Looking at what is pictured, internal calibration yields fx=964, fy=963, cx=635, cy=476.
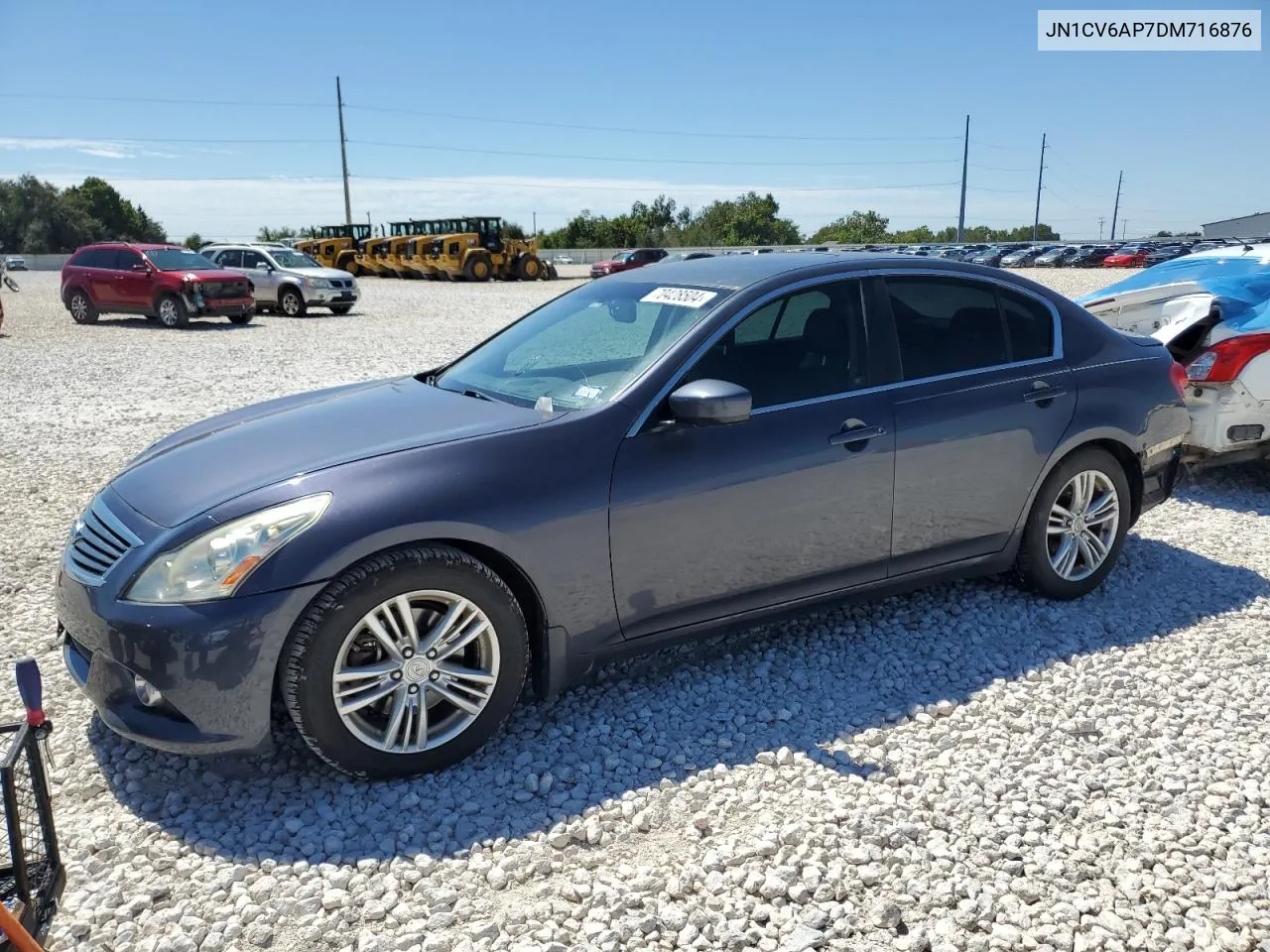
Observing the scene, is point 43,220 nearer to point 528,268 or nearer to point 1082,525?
point 528,268

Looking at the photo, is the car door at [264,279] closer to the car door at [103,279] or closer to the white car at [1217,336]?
the car door at [103,279]

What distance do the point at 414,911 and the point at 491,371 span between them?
7.35ft

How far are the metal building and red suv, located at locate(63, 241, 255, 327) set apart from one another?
5865 centimetres

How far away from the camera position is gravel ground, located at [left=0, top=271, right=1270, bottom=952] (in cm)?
257

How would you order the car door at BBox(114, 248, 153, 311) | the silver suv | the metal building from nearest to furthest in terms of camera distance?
the car door at BBox(114, 248, 153, 311) < the silver suv < the metal building

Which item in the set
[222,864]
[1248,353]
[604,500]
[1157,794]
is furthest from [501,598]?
[1248,353]

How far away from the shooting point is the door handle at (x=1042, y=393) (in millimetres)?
4312

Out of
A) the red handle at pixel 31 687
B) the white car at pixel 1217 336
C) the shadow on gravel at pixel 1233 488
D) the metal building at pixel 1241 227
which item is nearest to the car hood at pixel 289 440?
the red handle at pixel 31 687

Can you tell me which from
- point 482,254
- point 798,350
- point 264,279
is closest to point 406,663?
point 798,350

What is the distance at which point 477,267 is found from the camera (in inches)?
1501

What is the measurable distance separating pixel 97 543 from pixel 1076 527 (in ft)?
13.5

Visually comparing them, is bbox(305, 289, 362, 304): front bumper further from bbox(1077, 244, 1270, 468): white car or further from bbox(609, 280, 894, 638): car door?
bbox(609, 280, 894, 638): car door

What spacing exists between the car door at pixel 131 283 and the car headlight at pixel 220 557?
19372mm

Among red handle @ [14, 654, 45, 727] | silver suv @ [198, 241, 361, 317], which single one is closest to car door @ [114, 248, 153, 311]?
silver suv @ [198, 241, 361, 317]
